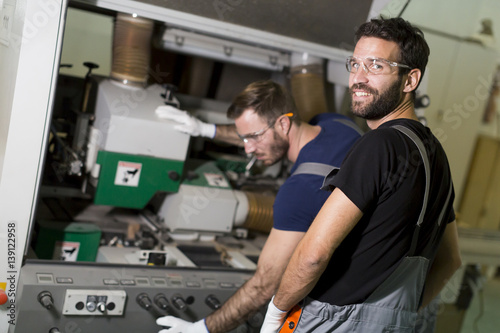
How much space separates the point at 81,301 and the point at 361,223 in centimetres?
104

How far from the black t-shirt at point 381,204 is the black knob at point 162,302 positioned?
658 mm

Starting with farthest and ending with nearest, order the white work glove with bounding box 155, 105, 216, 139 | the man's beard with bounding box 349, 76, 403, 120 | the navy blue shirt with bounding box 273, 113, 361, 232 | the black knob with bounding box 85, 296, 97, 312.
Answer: the white work glove with bounding box 155, 105, 216, 139
the black knob with bounding box 85, 296, 97, 312
the navy blue shirt with bounding box 273, 113, 361, 232
the man's beard with bounding box 349, 76, 403, 120

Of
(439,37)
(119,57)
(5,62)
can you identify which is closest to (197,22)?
(119,57)

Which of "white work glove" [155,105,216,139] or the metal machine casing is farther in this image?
"white work glove" [155,105,216,139]

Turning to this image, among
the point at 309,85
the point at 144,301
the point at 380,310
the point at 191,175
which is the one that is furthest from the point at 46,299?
the point at 309,85

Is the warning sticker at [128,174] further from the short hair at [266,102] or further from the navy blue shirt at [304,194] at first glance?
the navy blue shirt at [304,194]

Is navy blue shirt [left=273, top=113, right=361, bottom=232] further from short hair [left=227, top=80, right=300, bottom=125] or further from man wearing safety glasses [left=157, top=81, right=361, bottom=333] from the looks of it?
short hair [left=227, top=80, right=300, bottom=125]

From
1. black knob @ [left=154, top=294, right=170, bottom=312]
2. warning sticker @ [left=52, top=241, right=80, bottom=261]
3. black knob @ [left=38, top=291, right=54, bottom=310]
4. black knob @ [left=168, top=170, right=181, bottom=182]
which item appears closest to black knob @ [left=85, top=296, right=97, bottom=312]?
black knob @ [left=38, top=291, right=54, bottom=310]

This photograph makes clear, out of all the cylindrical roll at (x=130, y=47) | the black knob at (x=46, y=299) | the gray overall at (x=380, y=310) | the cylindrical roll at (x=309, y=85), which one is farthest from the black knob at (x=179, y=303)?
the cylindrical roll at (x=309, y=85)

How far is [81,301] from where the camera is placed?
1.78 meters

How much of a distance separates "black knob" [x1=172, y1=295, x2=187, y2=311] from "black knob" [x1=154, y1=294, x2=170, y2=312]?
28mm

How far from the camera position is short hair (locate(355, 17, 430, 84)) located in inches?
55.5

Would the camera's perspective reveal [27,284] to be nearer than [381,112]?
No

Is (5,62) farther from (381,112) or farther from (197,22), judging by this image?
(381,112)
